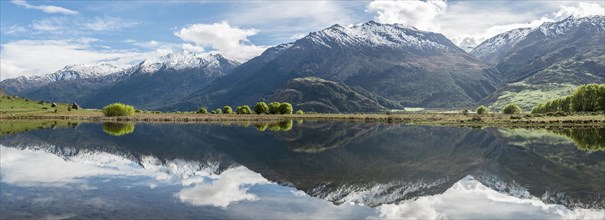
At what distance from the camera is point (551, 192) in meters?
33.0

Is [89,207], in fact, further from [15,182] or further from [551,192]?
[551,192]

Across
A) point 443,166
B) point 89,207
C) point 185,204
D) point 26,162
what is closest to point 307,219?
point 185,204

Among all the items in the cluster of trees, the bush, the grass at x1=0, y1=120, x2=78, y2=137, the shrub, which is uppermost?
the cluster of trees

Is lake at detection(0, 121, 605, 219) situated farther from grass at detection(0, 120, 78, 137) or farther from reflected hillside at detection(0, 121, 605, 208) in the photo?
grass at detection(0, 120, 78, 137)

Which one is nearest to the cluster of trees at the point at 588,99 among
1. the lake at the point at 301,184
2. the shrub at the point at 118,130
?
the lake at the point at 301,184

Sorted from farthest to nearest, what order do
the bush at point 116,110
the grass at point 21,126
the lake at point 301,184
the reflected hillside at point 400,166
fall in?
the bush at point 116,110
the grass at point 21,126
the reflected hillside at point 400,166
the lake at point 301,184

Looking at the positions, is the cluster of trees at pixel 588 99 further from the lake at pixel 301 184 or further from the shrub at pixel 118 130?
the shrub at pixel 118 130

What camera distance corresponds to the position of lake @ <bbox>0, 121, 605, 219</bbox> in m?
26.4

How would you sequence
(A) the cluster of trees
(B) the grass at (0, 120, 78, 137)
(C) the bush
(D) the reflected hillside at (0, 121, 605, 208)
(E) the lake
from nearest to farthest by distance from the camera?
(E) the lake, (D) the reflected hillside at (0, 121, 605, 208), (B) the grass at (0, 120, 78, 137), (A) the cluster of trees, (C) the bush

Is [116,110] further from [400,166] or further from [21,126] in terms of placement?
[400,166]

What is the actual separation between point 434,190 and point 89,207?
23.7 metres

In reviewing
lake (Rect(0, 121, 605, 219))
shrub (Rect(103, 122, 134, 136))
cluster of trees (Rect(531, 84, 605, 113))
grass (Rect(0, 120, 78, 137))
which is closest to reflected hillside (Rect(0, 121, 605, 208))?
lake (Rect(0, 121, 605, 219))

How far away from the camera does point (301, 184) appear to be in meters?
35.9

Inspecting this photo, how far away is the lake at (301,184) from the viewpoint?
86.5 ft
